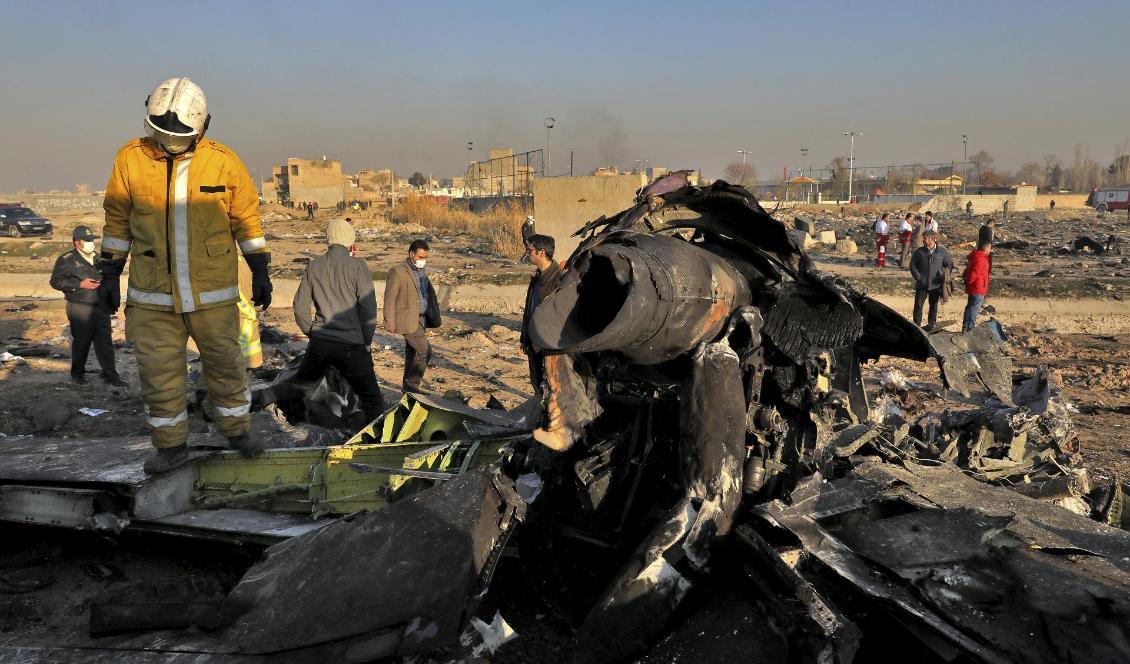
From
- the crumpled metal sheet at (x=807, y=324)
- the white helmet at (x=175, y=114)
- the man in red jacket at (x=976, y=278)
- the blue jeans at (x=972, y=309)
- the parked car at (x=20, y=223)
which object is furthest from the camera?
the parked car at (x=20, y=223)

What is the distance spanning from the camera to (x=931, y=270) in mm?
10086

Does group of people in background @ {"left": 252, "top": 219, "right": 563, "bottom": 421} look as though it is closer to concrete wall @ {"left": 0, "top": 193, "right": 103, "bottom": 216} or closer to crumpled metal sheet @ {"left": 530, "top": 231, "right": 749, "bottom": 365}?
crumpled metal sheet @ {"left": 530, "top": 231, "right": 749, "bottom": 365}

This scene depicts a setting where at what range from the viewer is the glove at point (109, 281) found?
12.2 ft

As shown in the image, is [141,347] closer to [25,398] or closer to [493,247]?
[25,398]

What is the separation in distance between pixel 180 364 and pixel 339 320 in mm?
1583

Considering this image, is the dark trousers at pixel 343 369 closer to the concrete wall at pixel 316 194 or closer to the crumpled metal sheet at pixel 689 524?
the crumpled metal sheet at pixel 689 524

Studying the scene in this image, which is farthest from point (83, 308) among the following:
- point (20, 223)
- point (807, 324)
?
point (20, 223)

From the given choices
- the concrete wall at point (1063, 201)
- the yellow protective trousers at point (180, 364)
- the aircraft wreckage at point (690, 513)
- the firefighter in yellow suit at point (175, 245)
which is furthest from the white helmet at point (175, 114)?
the concrete wall at point (1063, 201)

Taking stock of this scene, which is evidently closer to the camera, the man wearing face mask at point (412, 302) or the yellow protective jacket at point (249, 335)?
the yellow protective jacket at point (249, 335)

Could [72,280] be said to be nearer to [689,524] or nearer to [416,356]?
[416,356]

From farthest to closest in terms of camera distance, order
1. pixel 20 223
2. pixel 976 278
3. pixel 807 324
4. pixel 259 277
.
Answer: pixel 20 223 < pixel 976 278 < pixel 259 277 < pixel 807 324

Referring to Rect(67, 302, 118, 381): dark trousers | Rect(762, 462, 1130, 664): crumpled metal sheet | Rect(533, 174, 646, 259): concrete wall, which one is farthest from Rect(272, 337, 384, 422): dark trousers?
Rect(533, 174, 646, 259): concrete wall

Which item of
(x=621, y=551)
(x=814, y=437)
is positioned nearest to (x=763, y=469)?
(x=814, y=437)

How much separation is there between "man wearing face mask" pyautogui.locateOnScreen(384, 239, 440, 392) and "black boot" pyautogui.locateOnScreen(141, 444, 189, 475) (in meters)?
2.75
